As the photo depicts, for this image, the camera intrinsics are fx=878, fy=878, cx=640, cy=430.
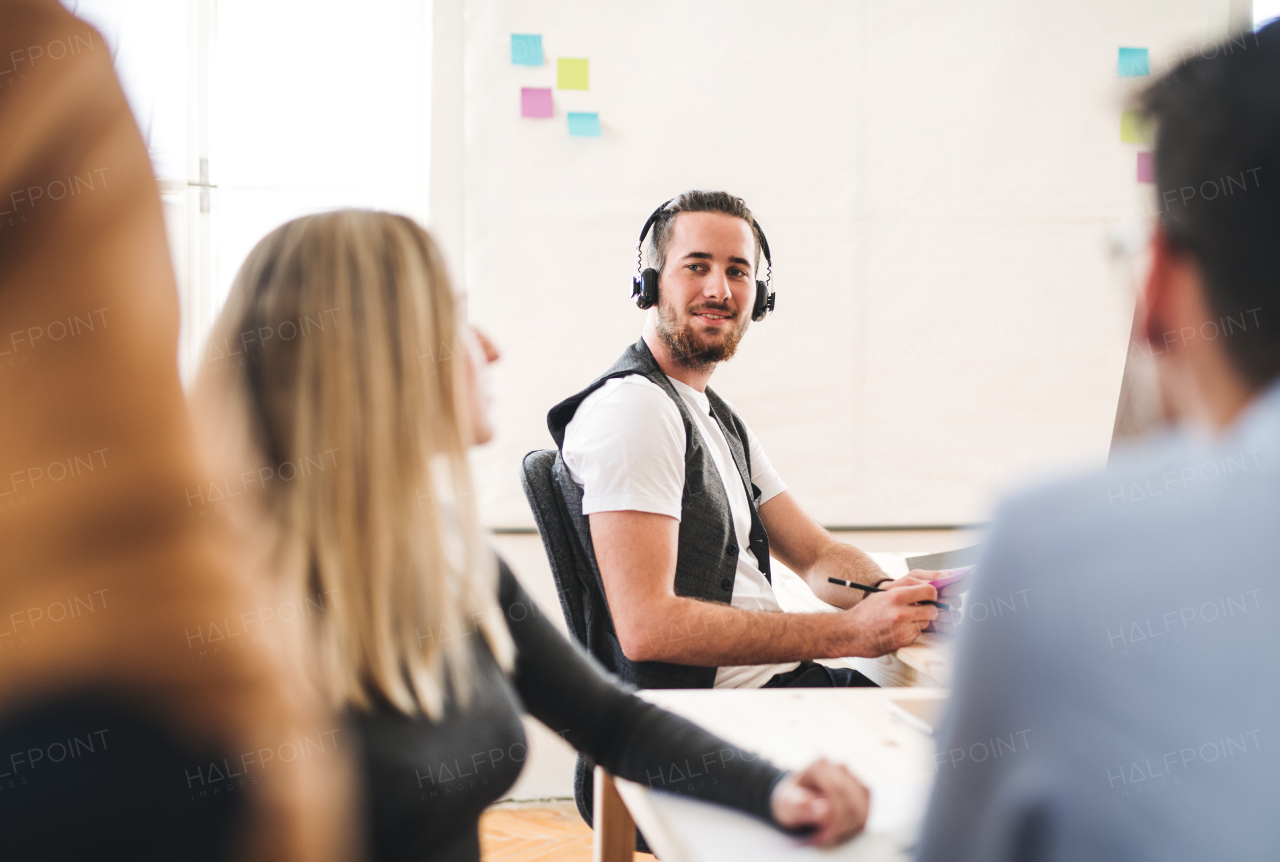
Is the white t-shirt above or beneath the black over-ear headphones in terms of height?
beneath

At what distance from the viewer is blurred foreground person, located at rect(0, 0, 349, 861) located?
0.22 metres

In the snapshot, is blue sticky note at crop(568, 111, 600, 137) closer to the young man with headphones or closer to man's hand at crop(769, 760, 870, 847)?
the young man with headphones

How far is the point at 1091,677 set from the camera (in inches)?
17.4

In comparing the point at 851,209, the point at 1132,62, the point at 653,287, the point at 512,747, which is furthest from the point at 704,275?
the point at 1132,62

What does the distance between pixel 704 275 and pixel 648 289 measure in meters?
0.12

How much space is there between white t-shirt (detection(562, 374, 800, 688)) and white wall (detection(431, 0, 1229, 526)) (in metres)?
1.05

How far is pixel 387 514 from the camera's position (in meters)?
0.84

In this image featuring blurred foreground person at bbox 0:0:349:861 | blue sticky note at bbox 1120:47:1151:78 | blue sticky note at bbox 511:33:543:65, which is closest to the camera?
blurred foreground person at bbox 0:0:349:861

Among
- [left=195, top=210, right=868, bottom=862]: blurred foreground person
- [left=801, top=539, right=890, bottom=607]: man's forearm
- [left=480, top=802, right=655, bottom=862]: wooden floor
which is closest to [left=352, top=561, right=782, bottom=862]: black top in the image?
[left=195, top=210, right=868, bottom=862]: blurred foreground person

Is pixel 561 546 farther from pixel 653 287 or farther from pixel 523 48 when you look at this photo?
pixel 523 48

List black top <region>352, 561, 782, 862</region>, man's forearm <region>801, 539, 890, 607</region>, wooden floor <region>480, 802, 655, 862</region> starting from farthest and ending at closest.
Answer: wooden floor <region>480, 802, 655, 862</region>, man's forearm <region>801, 539, 890, 607</region>, black top <region>352, 561, 782, 862</region>

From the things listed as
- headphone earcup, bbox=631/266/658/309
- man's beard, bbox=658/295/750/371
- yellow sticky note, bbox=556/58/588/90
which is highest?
yellow sticky note, bbox=556/58/588/90

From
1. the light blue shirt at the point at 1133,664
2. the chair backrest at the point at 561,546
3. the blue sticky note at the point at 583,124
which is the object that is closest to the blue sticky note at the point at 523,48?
the blue sticky note at the point at 583,124

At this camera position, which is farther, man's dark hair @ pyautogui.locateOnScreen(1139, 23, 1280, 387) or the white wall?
the white wall
